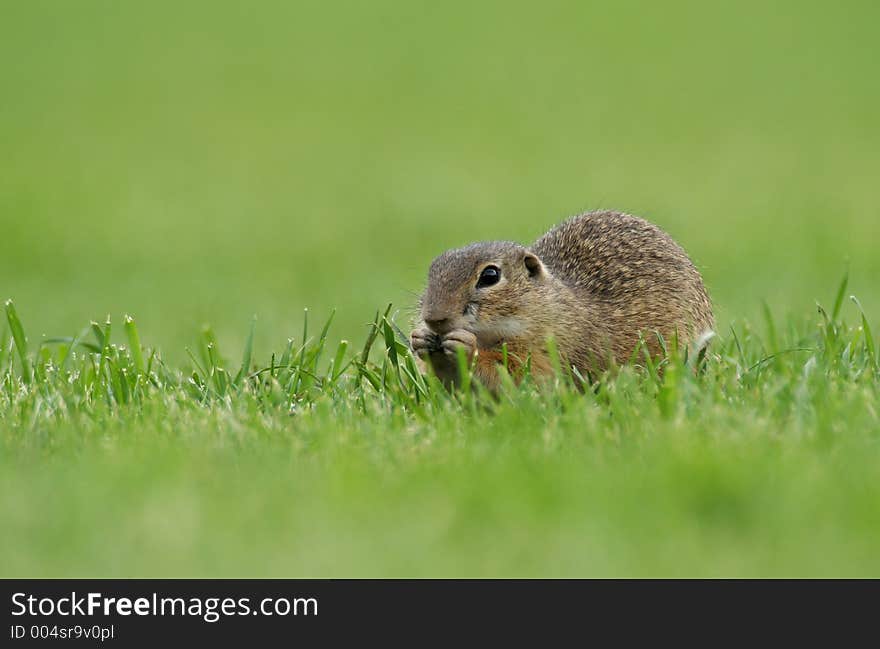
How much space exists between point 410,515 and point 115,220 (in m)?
12.2

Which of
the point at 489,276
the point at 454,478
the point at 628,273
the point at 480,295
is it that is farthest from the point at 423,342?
the point at 454,478

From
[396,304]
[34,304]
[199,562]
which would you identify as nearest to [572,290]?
[199,562]

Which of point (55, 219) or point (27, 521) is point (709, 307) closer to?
point (27, 521)

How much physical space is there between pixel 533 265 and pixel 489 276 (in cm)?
27

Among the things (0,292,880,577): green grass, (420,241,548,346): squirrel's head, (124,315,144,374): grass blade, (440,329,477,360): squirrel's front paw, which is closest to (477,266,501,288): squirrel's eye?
(420,241,548,346): squirrel's head

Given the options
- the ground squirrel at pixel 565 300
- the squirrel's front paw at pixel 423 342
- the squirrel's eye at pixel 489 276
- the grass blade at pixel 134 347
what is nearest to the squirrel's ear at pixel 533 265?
the ground squirrel at pixel 565 300

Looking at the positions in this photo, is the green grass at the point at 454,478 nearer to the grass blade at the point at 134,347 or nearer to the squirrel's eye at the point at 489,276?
the grass blade at the point at 134,347

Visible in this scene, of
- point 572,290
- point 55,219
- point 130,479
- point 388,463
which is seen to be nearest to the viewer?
point 130,479

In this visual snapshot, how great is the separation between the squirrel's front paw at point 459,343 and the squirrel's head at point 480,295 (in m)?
0.10

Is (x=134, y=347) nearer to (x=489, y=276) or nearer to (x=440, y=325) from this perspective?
(x=440, y=325)

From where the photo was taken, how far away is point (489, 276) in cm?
549

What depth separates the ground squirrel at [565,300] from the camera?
5.32 meters

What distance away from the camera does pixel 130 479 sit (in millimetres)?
3854

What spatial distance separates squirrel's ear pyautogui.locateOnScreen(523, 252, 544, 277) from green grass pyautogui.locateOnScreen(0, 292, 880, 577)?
0.63 m
